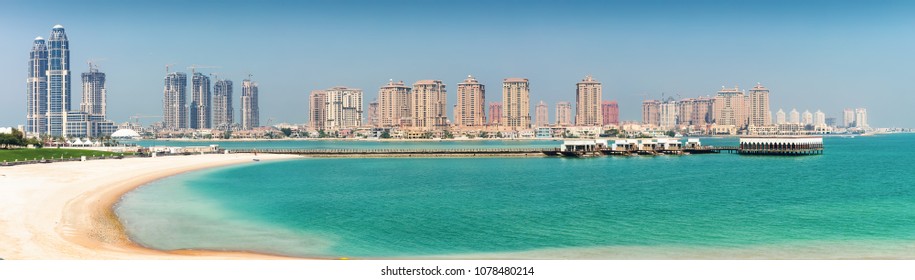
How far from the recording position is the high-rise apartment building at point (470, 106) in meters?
183

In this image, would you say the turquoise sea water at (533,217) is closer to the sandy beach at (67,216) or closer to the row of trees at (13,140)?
the sandy beach at (67,216)

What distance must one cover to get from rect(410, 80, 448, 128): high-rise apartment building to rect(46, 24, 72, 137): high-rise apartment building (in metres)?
110

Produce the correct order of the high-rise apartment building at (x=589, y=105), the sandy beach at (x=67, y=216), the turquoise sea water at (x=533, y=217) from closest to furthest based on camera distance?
the sandy beach at (x=67, y=216) → the turquoise sea water at (x=533, y=217) → the high-rise apartment building at (x=589, y=105)

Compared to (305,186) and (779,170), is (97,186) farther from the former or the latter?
(779,170)

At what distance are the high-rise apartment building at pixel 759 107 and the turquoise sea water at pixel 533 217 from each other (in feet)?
508

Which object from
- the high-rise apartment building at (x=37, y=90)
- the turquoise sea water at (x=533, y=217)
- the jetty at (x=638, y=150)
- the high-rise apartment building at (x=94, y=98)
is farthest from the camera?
the high-rise apartment building at (x=94, y=98)

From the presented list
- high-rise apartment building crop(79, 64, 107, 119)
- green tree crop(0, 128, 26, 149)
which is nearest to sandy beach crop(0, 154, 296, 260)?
green tree crop(0, 128, 26, 149)

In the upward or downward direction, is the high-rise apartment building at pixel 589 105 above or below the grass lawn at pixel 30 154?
above

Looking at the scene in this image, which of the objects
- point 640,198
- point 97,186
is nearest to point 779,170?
point 640,198

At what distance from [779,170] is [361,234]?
33.3 m

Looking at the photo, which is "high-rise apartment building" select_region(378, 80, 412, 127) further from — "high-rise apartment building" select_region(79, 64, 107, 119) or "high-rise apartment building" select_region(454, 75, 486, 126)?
"high-rise apartment building" select_region(79, 64, 107, 119)

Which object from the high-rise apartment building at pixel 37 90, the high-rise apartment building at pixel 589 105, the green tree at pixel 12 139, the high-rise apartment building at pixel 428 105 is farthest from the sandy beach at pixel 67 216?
the high-rise apartment building at pixel 589 105

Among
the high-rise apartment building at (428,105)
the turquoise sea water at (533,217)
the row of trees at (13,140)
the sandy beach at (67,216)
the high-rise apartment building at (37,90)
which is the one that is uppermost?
the high-rise apartment building at (428,105)

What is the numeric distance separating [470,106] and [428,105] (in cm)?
1209
